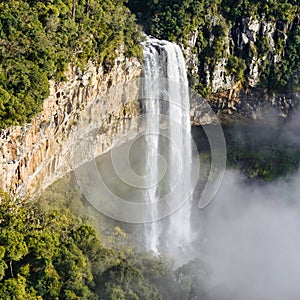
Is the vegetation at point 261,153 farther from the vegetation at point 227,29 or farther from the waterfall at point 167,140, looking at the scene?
the waterfall at point 167,140

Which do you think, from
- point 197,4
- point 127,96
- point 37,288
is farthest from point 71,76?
point 197,4

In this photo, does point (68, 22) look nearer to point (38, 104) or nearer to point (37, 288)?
point (38, 104)

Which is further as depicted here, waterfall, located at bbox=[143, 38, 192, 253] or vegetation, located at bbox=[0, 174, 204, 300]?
waterfall, located at bbox=[143, 38, 192, 253]

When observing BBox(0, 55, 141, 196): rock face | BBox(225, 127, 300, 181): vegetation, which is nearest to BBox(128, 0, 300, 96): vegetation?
BBox(225, 127, 300, 181): vegetation

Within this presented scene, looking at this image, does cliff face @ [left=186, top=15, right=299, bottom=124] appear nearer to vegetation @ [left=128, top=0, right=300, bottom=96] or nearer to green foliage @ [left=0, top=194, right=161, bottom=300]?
vegetation @ [left=128, top=0, right=300, bottom=96]

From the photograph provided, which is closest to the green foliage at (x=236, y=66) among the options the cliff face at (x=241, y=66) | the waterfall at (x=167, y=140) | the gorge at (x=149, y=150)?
the cliff face at (x=241, y=66)

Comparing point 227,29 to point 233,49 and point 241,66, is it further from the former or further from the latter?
point 241,66
